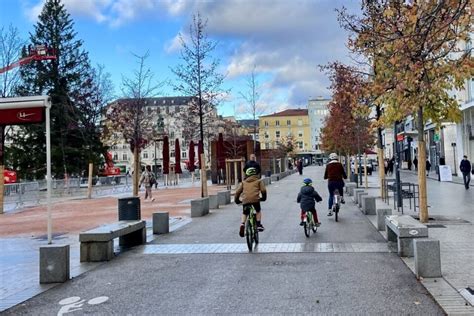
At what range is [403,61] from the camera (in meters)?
8.62

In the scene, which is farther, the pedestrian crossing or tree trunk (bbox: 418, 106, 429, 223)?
tree trunk (bbox: 418, 106, 429, 223)

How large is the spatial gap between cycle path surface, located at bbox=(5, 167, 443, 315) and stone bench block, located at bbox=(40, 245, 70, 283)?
0.67 feet

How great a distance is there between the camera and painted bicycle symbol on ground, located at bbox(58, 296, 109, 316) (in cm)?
651

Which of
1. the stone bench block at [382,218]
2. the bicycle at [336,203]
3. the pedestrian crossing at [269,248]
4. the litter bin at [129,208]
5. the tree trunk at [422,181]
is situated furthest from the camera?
the bicycle at [336,203]

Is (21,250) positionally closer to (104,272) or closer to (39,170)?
(104,272)

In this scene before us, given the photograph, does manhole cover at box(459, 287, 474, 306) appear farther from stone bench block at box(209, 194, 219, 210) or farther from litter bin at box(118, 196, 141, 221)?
stone bench block at box(209, 194, 219, 210)

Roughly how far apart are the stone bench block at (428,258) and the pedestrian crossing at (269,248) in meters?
2.34

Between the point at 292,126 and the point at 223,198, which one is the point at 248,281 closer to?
the point at 223,198

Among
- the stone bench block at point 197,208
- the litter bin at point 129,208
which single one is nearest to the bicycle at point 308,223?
the litter bin at point 129,208

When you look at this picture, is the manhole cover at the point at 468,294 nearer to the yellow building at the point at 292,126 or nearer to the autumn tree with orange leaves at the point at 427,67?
the autumn tree with orange leaves at the point at 427,67

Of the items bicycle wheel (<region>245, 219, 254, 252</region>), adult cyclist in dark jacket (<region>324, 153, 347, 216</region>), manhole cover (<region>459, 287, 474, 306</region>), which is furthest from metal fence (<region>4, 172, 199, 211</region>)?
manhole cover (<region>459, 287, 474, 306</region>)

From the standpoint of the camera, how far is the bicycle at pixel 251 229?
10.3 meters

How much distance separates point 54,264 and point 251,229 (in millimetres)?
3749

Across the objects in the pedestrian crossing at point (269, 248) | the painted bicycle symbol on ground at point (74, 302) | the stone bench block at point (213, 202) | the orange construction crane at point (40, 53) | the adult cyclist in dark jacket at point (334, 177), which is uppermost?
the orange construction crane at point (40, 53)
